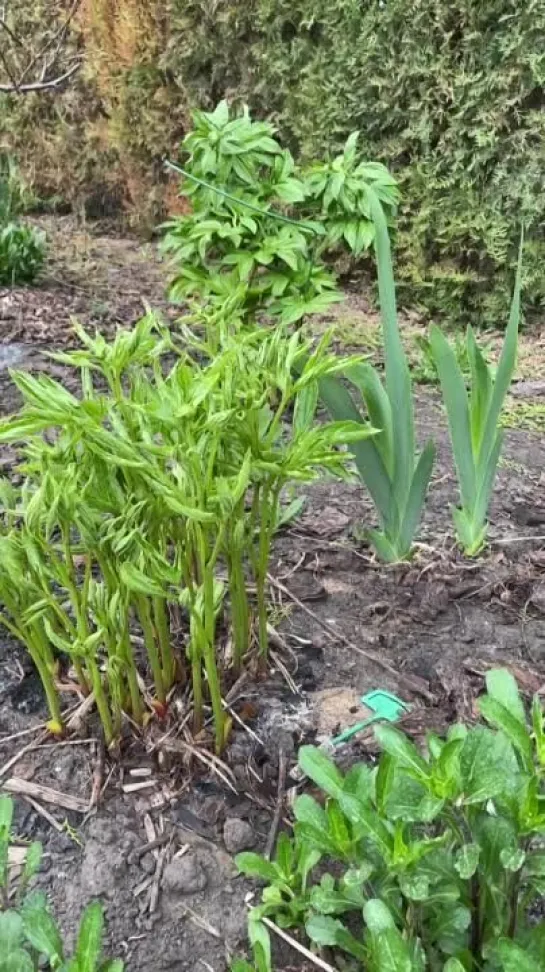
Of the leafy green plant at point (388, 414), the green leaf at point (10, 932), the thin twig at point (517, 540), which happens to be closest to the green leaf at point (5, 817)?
the green leaf at point (10, 932)

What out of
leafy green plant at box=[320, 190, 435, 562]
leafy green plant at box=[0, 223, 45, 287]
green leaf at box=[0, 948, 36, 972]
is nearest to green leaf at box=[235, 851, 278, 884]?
green leaf at box=[0, 948, 36, 972]

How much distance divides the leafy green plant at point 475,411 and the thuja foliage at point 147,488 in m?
0.49

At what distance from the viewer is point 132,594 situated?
52.9 inches

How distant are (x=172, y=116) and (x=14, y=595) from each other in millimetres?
4783

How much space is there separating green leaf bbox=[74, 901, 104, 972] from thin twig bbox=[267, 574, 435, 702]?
0.76 meters

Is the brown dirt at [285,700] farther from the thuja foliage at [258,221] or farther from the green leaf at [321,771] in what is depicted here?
the thuja foliage at [258,221]

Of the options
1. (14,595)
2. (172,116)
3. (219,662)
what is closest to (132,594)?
(14,595)

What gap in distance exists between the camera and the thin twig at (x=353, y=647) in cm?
159

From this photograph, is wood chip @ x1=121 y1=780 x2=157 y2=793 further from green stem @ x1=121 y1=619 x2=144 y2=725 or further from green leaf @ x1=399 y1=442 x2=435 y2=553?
green leaf @ x1=399 y1=442 x2=435 y2=553

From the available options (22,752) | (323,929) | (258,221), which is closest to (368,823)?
(323,929)

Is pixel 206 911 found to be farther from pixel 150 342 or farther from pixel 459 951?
pixel 150 342

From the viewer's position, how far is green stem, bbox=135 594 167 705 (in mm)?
1351

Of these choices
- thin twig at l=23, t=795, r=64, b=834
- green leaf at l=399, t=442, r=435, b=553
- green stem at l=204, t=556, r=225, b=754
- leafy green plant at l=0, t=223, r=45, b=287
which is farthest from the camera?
leafy green plant at l=0, t=223, r=45, b=287

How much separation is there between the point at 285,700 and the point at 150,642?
309 mm
